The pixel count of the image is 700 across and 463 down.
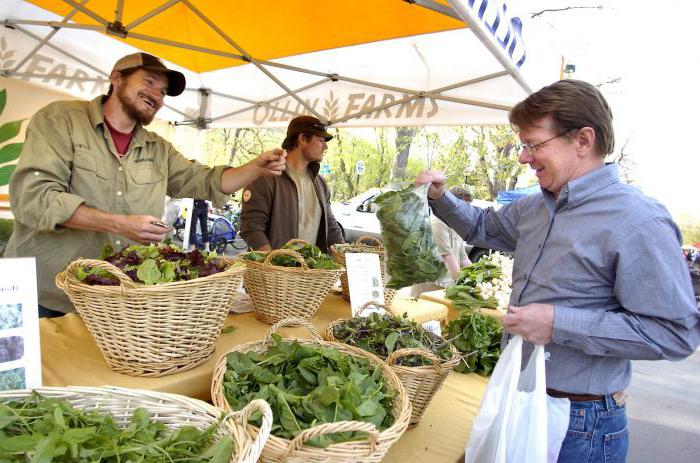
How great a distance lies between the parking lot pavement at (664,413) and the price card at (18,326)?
3.62 m

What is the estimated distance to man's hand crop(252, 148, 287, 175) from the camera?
2066mm

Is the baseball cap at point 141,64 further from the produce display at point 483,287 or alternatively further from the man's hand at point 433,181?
the produce display at point 483,287

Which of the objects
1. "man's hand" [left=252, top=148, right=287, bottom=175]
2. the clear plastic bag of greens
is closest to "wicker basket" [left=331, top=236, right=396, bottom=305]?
the clear plastic bag of greens

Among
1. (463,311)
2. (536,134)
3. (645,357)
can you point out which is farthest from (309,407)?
(463,311)

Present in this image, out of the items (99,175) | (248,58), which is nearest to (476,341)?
(99,175)

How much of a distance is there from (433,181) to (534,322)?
0.78 m

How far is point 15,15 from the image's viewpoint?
3096 mm

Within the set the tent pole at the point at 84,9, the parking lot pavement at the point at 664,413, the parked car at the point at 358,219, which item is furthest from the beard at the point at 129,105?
the parked car at the point at 358,219

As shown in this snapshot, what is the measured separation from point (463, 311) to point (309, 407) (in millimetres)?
1630

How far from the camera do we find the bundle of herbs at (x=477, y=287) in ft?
8.49

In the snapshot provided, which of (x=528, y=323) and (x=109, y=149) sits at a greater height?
(x=109, y=149)

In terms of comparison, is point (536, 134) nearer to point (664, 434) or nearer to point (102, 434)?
point (102, 434)

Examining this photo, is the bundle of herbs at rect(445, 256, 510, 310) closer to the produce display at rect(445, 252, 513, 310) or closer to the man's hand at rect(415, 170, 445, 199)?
the produce display at rect(445, 252, 513, 310)

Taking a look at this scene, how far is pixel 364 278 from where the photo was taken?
2057 millimetres
